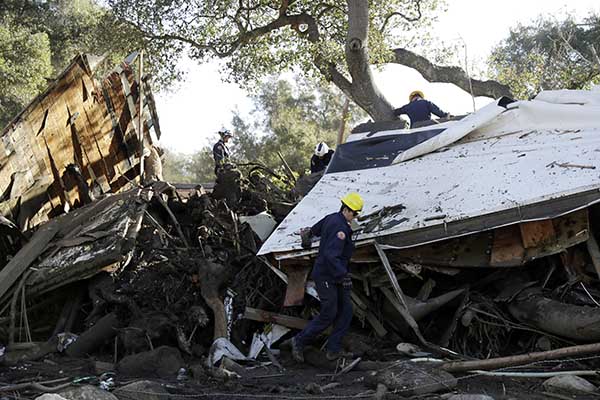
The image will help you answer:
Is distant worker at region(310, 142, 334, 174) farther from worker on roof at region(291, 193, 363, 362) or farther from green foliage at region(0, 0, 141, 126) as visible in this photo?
green foliage at region(0, 0, 141, 126)

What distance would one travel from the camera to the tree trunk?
12.0m

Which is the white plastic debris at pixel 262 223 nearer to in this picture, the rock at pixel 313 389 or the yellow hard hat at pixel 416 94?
the rock at pixel 313 389

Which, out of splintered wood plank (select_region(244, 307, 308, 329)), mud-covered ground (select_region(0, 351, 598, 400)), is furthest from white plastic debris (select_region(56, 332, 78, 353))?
splintered wood plank (select_region(244, 307, 308, 329))

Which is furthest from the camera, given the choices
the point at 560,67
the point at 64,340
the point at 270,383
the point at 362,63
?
the point at 560,67

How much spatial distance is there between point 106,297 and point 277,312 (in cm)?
184

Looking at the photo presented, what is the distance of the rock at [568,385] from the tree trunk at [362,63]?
26.2ft

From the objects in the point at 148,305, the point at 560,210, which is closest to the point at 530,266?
the point at 560,210

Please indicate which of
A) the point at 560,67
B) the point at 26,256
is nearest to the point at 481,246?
the point at 26,256

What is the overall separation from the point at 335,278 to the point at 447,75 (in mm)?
10569

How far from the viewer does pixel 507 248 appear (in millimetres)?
5480

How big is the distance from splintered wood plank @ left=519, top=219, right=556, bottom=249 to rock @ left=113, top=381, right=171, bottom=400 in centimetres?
306

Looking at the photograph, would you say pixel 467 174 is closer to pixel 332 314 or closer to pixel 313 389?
pixel 332 314

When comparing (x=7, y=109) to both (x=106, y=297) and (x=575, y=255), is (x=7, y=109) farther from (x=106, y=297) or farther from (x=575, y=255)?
(x=575, y=255)

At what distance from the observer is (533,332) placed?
17.6 feet
